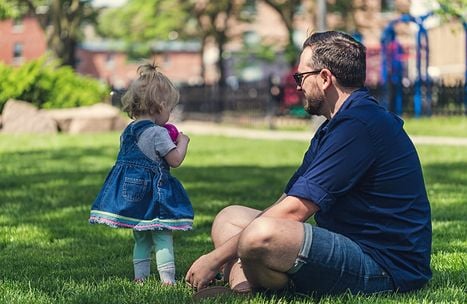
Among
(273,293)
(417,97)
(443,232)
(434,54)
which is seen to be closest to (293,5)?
(417,97)

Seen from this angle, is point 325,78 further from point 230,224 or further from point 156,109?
point 156,109

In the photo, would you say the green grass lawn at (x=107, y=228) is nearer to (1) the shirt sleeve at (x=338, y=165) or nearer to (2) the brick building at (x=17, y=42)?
(1) the shirt sleeve at (x=338, y=165)

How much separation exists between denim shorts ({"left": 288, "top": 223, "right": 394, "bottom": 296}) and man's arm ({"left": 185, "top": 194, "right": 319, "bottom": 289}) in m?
0.08

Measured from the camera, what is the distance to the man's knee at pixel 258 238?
3709mm

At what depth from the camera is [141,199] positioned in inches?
187

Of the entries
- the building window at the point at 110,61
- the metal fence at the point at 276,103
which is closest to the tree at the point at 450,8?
the metal fence at the point at 276,103

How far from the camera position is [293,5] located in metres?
34.9

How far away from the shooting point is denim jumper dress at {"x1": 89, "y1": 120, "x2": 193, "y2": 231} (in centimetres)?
472

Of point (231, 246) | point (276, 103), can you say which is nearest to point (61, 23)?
point (276, 103)

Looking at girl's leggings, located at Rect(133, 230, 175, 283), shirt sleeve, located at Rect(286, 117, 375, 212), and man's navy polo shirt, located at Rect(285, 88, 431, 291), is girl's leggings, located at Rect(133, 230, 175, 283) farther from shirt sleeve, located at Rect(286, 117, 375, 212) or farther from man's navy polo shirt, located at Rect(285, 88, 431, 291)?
shirt sleeve, located at Rect(286, 117, 375, 212)

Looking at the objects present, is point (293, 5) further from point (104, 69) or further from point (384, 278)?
point (104, 69)

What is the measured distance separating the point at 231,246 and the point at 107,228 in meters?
3.35

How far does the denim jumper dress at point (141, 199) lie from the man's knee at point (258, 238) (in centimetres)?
104

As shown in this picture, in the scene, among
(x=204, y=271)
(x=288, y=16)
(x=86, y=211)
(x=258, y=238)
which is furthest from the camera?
(x=288, y=16)
